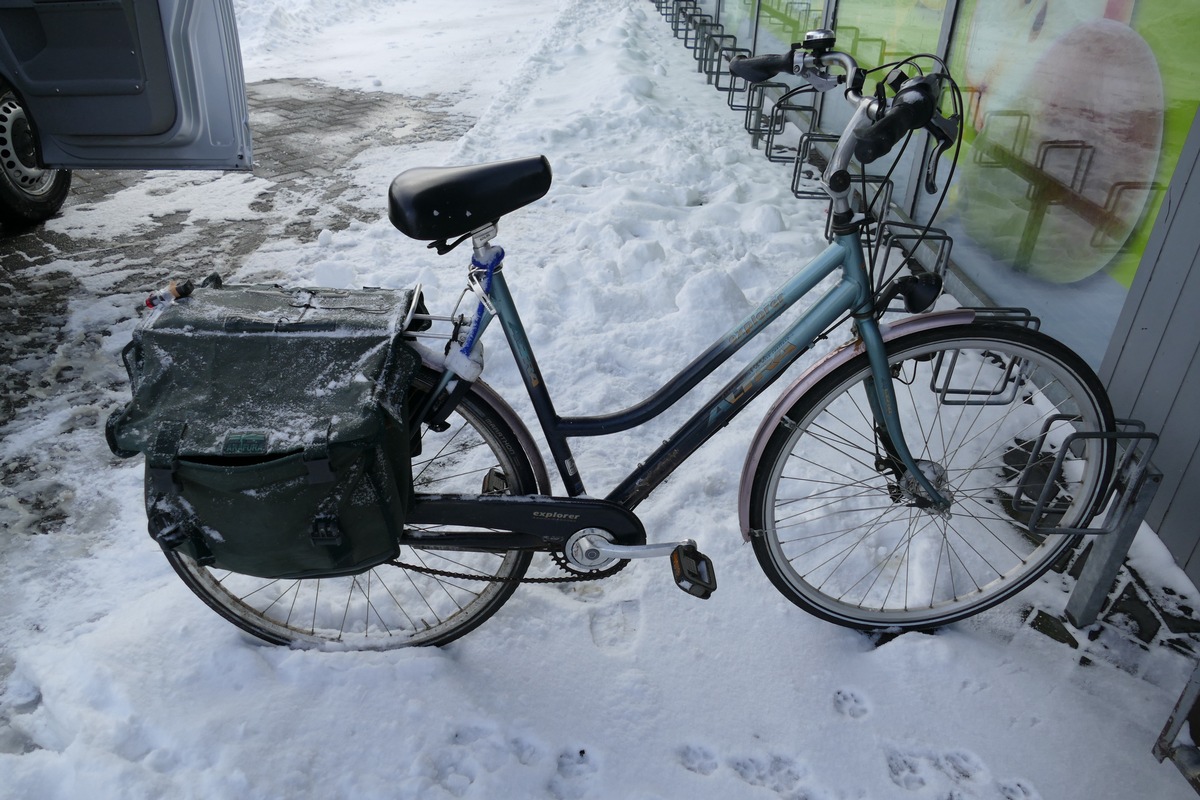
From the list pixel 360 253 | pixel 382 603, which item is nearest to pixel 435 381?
pixel 382 603

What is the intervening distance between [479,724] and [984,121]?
387cm

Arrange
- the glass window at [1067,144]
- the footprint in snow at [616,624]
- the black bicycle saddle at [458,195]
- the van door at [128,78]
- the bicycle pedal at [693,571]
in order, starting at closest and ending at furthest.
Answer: the black bicycle saddle at [458,195] → the bicycle pedal at [693,571] → the footprint in snow at [616,624] → the glass window at [1067,144] → the van door at [128,78]

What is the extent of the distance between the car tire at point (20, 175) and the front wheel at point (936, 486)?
4805 mm

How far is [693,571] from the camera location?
2.21 metres

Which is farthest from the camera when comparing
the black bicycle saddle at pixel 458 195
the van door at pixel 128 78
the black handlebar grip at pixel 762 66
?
the van door at pixel 128 78

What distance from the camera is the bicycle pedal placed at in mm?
2195

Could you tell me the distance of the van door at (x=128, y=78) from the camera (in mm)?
4105

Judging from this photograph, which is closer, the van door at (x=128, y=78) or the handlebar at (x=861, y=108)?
the handlebar at (x=861, y=108)

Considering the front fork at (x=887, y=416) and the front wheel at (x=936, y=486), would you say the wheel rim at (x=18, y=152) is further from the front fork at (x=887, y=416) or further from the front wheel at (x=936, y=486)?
the front fork at (x=887, y=416)

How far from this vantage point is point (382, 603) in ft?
8.38

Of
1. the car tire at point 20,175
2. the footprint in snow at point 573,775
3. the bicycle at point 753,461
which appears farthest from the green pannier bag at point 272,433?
the car tire at point 20,175

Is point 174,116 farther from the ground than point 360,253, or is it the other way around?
point 174,116

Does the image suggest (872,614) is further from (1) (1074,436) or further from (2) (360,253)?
(2) (360,253)

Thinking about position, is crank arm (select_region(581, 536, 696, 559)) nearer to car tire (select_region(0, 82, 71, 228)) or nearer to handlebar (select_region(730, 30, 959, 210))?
handlebar (select_region(730, 30, 959, 210))
